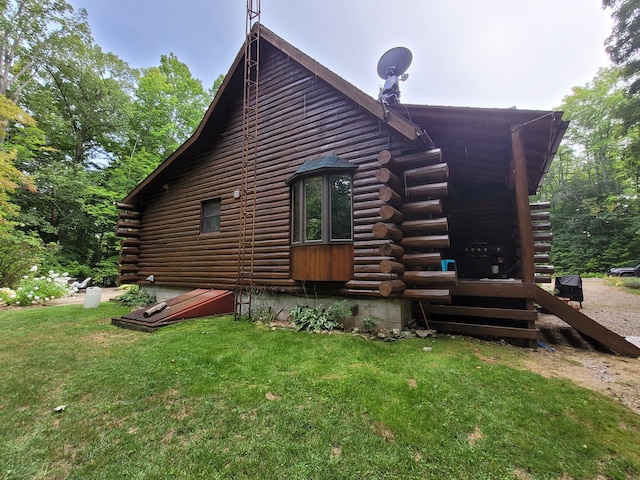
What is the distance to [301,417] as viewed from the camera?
8.25ft

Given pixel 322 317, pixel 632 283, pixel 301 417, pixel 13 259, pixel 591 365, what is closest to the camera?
pixel 301 417

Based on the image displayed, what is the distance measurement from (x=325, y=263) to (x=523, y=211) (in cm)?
385

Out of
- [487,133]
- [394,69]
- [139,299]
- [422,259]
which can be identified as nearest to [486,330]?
[422,259]

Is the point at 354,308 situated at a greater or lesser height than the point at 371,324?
greater

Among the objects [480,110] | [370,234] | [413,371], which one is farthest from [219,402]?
[480,110]

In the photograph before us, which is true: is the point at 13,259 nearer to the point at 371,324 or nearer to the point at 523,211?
the point at 371,324

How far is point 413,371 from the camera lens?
3449mm

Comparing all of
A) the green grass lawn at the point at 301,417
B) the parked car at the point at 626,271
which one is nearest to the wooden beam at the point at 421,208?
the green grass lawn at the point at 301,417

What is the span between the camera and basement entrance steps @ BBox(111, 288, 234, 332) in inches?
229

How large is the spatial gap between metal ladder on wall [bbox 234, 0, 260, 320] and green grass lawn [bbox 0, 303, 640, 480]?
2702 mm

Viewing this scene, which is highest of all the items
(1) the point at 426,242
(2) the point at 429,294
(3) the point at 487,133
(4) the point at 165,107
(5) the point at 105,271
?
(4) the point at 165,107

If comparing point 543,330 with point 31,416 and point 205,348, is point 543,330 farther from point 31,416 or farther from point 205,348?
point 31,416

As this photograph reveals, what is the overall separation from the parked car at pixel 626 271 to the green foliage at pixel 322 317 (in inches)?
908

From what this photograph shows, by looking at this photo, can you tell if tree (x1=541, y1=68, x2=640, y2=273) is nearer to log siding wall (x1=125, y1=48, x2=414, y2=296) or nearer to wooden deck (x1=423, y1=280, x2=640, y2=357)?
wooden deck (x1=423, y1=280, x2=640, y2=357)
